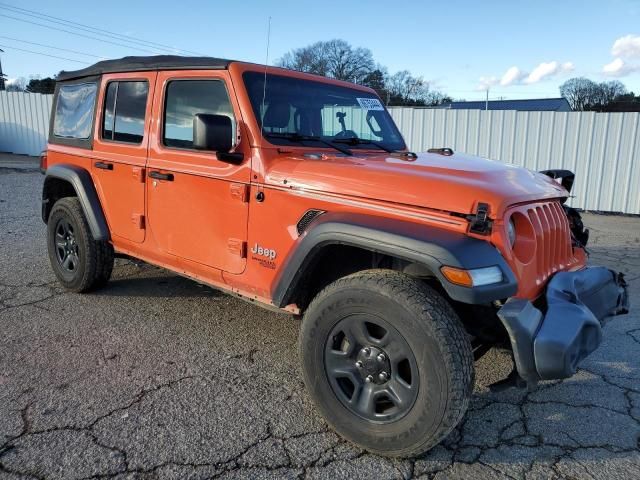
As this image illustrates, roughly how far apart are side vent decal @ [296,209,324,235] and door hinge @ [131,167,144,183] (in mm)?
1586

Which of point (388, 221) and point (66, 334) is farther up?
point (388, 221)

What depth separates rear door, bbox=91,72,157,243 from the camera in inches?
154

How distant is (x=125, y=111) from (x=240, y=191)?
159 centimetres

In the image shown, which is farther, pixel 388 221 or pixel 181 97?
pixel 181 97

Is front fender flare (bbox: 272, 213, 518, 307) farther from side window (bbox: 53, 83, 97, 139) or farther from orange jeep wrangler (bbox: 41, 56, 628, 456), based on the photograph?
side window (bbox: 53, 83, 97, 139)

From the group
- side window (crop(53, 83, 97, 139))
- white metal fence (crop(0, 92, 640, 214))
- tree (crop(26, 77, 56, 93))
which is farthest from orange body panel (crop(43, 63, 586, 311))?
tree (crop(26, 77, 56, 93))

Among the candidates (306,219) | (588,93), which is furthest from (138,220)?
(588,93)

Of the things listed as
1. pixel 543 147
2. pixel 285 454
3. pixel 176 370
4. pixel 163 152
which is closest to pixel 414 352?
pixel 285 454

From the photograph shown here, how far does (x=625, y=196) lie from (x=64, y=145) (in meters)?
10.2

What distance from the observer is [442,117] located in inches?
444

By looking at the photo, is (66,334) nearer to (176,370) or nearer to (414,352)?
(176,370)

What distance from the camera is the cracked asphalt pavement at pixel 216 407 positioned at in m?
2.49

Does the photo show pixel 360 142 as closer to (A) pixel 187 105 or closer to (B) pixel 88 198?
(A) pixel 187 105

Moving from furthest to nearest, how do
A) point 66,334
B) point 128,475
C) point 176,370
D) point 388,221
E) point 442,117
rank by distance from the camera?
point 442,117
point 66,334
point 176,370
point 388,221
point 128,475
